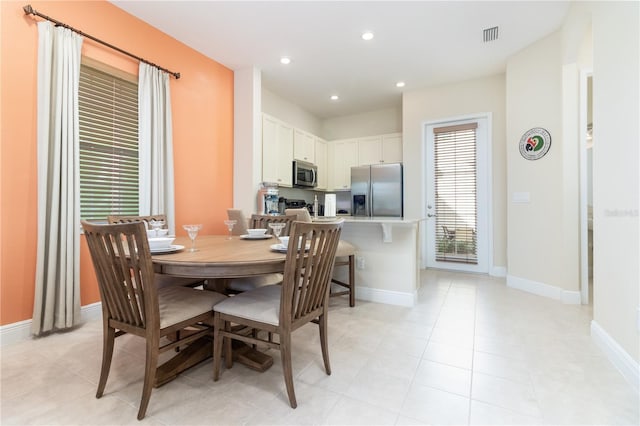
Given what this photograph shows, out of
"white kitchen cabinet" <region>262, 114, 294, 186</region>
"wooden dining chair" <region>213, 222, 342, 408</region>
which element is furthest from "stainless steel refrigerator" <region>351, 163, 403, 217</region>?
"wooden dining chair" <region>213, 222, 342, 408</region>

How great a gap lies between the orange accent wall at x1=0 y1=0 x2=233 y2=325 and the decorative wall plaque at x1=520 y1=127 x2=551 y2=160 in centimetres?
382

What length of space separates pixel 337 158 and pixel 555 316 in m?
4.34

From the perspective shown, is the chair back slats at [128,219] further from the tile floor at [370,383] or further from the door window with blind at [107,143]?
the tile floor at [370,383]

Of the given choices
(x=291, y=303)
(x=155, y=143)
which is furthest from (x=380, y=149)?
(x=291, y=303)

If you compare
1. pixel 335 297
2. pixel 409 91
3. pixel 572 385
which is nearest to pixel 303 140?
pixel 409 91

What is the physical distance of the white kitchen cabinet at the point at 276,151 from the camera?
436cm

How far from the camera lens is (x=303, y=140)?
5.34 metres

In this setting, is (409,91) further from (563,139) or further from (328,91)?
(563,139)

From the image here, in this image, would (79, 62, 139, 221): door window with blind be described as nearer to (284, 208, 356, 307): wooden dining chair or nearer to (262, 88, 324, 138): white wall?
(284, 208, 356, 307): wooden dining chair

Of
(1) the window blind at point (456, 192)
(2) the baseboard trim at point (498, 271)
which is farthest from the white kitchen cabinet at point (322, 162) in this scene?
(2) the baseboard trim at point (498, 271)

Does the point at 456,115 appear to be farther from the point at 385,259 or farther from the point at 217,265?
the point at 217,265

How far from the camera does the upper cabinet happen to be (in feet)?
17.7

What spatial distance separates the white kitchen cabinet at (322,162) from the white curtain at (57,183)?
3.90 metres

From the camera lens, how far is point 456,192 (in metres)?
4.62
